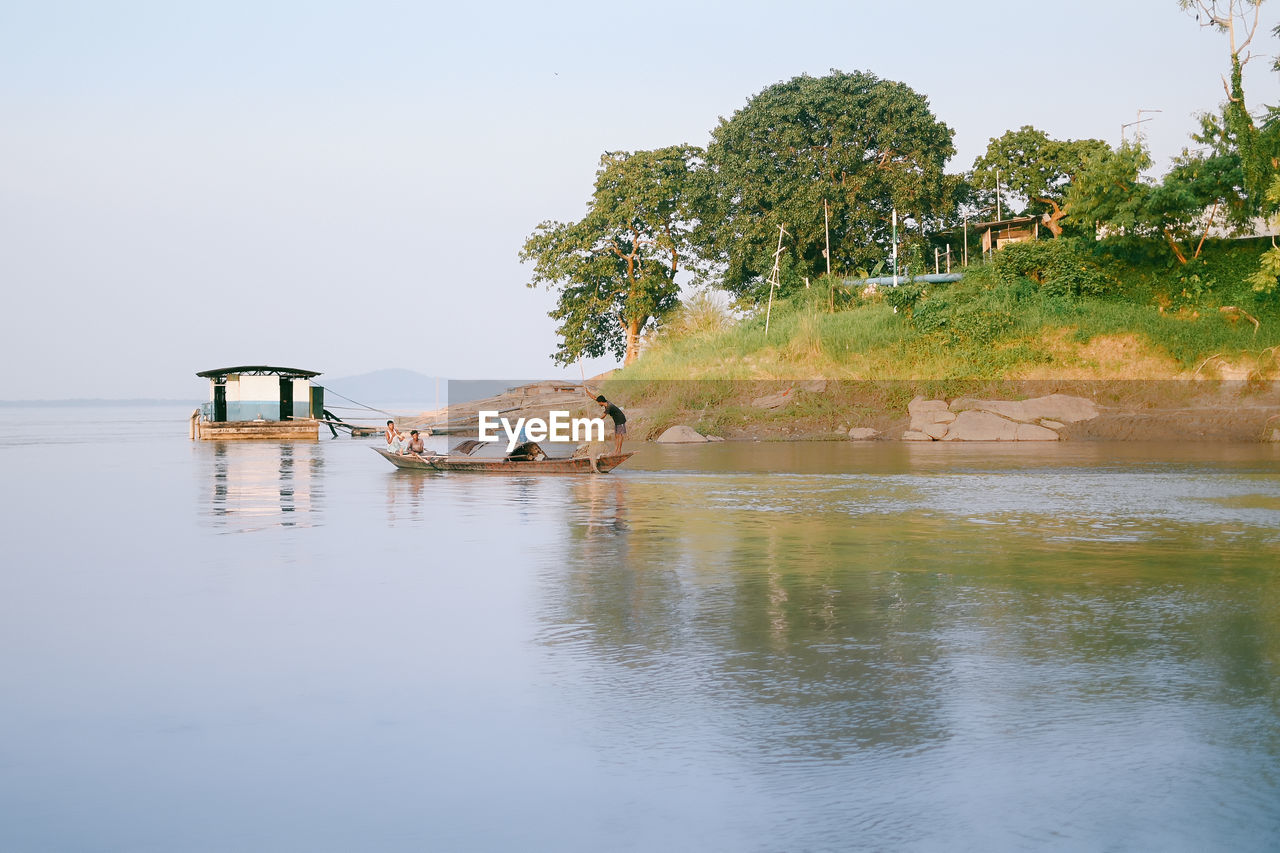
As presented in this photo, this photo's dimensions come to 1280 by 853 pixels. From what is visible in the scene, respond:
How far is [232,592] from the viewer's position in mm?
12992

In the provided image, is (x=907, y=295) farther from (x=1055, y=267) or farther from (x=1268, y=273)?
(x=1268, y=273)

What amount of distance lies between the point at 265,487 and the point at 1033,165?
5050cm

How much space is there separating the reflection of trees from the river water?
0.05 m

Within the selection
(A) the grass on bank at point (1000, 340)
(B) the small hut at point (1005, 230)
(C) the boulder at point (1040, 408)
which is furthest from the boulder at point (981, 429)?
(B) the small hut at point (1005, 230)

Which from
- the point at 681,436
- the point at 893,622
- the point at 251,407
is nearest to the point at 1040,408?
the point at 681,436

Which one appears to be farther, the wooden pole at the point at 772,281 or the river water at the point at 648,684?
the wooden pole at the point at 772,281

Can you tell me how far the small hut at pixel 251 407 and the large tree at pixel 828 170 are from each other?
22824 millimetres

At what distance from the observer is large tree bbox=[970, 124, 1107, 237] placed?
63625 mm

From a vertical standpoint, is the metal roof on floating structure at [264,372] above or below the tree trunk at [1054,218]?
below

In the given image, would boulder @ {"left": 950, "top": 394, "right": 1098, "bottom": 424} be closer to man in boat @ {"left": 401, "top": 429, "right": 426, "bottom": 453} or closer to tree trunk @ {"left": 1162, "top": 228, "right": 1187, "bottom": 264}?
tree trunk @ {"left": 1162, "top": 228, "right": 1187, "bottom": 264}

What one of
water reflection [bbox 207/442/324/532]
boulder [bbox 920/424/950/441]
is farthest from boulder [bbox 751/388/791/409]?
water reflection [bbox 207/442/324/532]

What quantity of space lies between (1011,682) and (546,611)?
4714 millimetres

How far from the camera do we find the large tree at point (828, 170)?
187 ft

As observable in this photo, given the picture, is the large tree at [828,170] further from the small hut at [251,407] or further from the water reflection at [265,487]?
the water reflection at [265,487]
